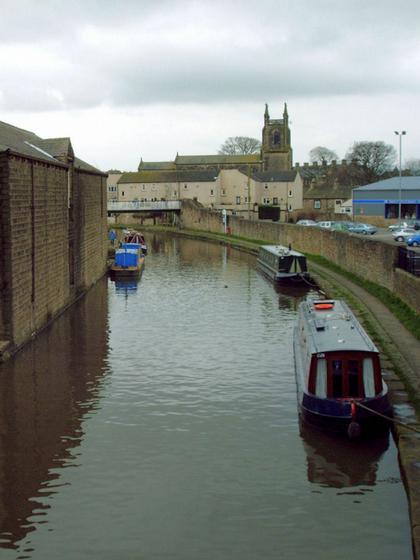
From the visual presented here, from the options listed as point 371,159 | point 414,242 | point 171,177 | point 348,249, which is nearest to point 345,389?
point 348,249

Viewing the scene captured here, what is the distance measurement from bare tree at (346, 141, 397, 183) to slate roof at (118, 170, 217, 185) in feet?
92.6

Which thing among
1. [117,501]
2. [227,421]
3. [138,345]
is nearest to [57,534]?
[117,501]

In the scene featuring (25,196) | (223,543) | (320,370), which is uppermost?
(25,196)

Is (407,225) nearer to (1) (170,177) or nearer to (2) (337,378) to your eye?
(1) (170,177)

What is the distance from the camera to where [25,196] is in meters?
21.7

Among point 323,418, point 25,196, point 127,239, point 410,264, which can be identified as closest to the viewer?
point 323,418

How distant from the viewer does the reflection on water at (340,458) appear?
40.9 feet

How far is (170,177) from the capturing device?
324 ft

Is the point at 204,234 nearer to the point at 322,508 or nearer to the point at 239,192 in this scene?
the point at 239,192

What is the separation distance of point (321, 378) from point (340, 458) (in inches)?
72.4

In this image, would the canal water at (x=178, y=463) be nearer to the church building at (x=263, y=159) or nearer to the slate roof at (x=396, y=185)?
the slate roof at (x=396, y=185)

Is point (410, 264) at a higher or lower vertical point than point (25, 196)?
lower

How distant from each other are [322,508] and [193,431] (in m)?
4.01

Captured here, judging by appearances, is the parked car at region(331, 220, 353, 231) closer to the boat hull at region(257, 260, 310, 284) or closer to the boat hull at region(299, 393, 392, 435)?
the boat hull at region(257, 260, 310, 284)
